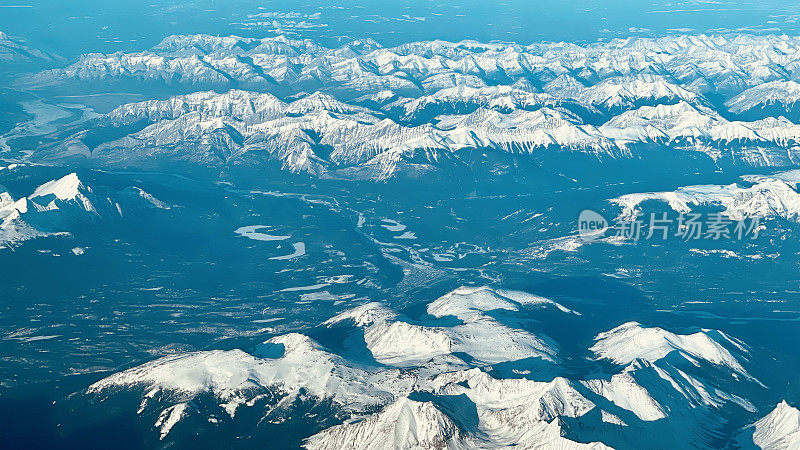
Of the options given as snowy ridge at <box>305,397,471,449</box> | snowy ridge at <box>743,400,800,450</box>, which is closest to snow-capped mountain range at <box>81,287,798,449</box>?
snowy ridge at <box>305,397,471,449</box>

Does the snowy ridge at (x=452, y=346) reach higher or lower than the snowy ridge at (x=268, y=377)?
higher

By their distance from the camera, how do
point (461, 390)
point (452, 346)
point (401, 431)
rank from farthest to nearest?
point (452, 346) < point (461, 390) < point (401, 431)

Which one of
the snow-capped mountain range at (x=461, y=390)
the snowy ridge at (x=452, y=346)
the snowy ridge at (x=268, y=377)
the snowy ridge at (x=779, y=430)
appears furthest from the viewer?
the snowy ridge at (x=452, y=346)

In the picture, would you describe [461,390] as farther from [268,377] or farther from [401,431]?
[268,377]

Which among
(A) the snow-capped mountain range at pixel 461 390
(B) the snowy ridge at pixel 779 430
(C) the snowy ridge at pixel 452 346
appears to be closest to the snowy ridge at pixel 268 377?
(A) the snow-capped mountain range at pixel 461 390

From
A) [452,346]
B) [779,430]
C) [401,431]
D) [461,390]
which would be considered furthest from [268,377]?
[779,430]

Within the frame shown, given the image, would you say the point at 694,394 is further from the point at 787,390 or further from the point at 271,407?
the point at 271,407

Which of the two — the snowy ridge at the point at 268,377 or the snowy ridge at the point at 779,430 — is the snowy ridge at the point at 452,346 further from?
the snowy ridge at the point at 779,430

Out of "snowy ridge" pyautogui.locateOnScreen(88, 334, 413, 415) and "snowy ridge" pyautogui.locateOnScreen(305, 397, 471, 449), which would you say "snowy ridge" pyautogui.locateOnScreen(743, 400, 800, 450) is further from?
"snowy ridge" pyautogui.locateOnScreen(88, 334, 413, 415)
